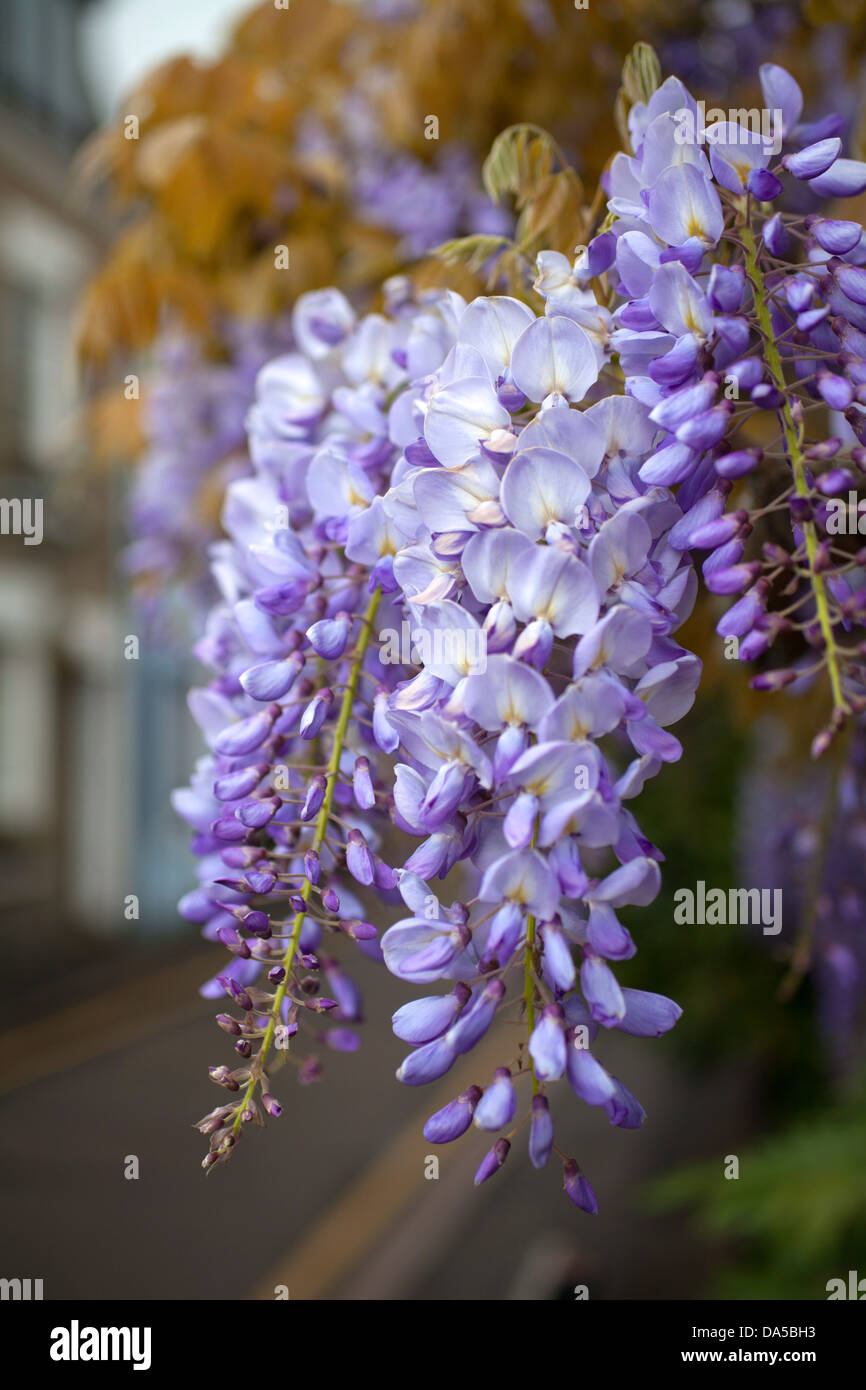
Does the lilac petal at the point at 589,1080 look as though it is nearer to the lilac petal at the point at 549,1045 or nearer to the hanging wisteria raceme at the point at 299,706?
the lilac petal at the point at 549,1045

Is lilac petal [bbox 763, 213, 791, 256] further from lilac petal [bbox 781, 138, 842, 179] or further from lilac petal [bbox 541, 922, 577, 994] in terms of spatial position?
lilac petal [bbox 541, 922, 577, 994]

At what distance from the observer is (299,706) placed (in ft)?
3.13

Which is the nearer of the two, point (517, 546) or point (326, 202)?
point (517, 546)

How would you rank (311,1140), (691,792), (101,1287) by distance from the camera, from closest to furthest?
1. (101,1287)
2. (691,792)
3. (311,1140)

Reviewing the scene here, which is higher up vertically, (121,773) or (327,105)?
(327,105)

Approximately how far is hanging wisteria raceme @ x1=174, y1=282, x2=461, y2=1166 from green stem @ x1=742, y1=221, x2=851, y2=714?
0.29m

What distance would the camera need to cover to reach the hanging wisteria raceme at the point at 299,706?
837 mm

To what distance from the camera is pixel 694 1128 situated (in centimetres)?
710

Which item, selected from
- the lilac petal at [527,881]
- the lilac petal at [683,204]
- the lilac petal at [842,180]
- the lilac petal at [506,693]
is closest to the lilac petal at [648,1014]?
the lilac petal at [527,881]

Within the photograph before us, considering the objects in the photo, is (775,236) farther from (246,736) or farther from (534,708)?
(246,736)

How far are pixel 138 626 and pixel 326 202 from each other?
1.20 metres

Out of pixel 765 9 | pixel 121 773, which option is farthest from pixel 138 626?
pixel 121 773

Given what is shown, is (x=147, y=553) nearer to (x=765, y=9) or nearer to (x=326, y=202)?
(x=326, y=202)
